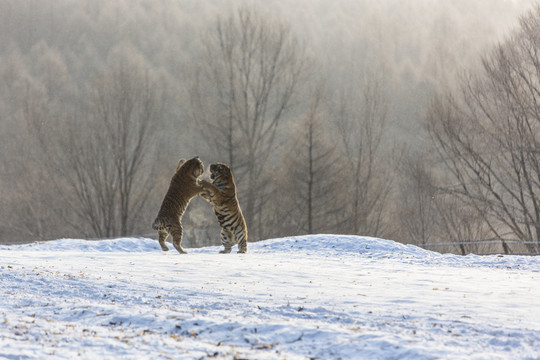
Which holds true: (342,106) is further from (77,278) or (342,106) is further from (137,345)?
(137,345)

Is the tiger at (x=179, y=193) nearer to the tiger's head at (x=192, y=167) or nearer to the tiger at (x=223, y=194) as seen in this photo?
the tiger's head at (x=192, y=167)

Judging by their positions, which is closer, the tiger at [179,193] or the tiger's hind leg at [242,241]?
the tiger at [179,193]

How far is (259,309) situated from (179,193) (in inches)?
213

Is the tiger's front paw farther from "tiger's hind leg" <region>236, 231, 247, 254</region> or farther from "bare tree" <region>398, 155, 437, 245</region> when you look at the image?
"bare tree" <region>398, 155, 437, 245</region>

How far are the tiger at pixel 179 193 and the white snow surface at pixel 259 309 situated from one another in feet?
2.45

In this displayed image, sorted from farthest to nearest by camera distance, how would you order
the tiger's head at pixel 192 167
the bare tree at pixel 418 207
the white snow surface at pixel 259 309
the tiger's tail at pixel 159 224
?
1. the bare tree at pixel 418 207
2. the tiger's tail at pixel 159 224
3. the tiger's head at pixel 192 167
4. the white snow surface at pixel 259 309

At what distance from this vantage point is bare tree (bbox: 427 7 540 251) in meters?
25.2

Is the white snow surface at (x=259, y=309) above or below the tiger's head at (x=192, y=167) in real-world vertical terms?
below

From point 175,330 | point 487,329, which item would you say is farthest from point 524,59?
point 175,330

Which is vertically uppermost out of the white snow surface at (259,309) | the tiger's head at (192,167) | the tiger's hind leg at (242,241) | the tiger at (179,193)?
the tiger's head at (192,167)

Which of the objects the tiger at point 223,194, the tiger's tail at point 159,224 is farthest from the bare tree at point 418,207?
the tiger's tail at point 159,224

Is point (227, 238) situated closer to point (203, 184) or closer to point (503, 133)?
point (203, 184)

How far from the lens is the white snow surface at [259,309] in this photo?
6.03 metres

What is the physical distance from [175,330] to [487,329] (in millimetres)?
3811
